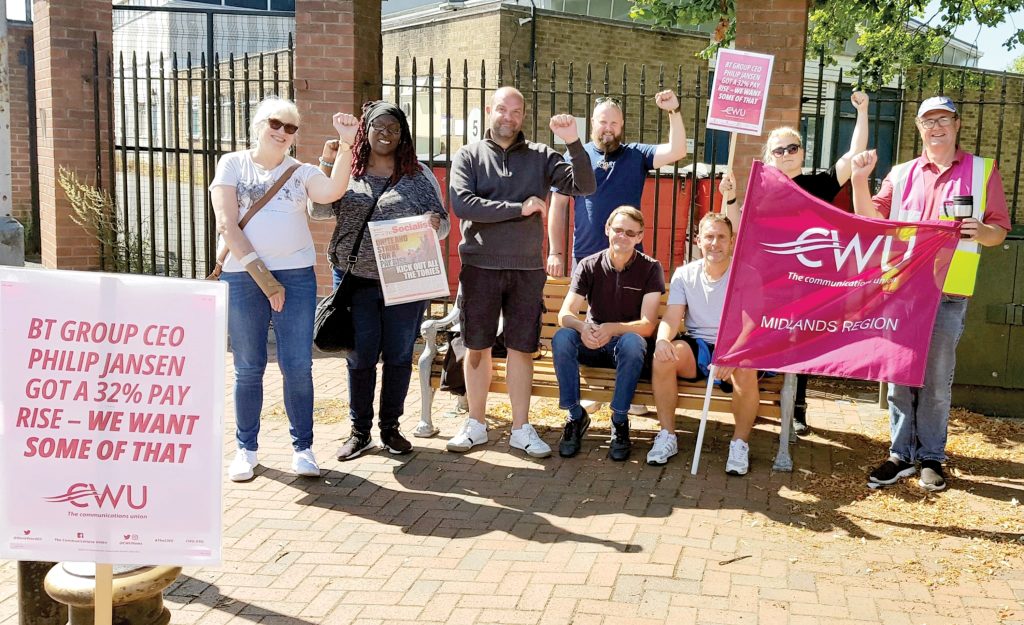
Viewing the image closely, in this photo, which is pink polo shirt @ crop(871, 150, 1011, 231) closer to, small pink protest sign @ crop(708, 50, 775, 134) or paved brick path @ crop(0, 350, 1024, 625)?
small pink protest sign @ crop(708, 50, 775, 134)

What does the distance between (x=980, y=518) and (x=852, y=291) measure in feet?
4.05

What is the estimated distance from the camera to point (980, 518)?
16.0 ft

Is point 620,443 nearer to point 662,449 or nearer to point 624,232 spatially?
point 662,449

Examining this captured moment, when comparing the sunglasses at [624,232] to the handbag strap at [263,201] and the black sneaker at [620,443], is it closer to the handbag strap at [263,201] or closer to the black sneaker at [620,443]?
the black sneaker at [620,443]

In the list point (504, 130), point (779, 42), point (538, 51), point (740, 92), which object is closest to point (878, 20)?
point (779, 42)

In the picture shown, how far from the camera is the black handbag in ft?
17.6

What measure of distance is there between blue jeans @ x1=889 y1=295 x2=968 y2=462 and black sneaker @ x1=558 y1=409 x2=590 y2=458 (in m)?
1.68

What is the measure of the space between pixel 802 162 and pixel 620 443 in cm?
187

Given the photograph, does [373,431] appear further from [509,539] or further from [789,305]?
[789,305]

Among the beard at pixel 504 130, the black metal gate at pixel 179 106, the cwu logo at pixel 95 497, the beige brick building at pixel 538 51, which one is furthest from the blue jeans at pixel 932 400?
the beige brick building at pixel 538 51

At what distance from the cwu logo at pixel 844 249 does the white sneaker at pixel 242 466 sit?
2.91 m

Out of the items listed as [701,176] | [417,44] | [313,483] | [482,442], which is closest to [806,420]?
[482,442]

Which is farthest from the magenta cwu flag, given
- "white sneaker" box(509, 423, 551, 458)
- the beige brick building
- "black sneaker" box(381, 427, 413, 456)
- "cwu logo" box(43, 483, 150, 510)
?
the beige brick building

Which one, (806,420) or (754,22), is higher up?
(754,22)
